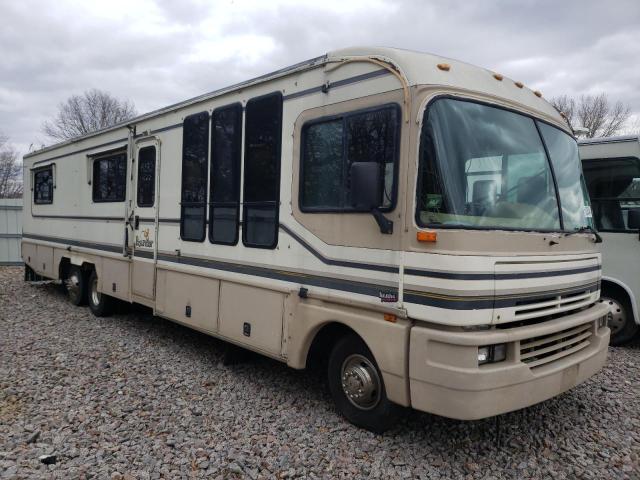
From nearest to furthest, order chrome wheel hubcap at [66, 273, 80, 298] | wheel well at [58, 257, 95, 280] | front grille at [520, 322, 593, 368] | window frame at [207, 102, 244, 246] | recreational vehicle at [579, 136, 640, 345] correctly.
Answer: front grille at [520, 322, 593, 368]
window frame at [207, 102, 244, 246]
recreational vehicle at [579, 136, 640, 345]
chrome wheel hubcap at [66, 273, 80, 298]
wheel well at [58, 257, 95, 280]

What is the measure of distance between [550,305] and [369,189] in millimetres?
1609

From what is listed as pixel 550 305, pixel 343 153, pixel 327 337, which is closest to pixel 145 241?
pixel 327 337

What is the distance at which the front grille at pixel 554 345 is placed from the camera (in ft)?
11.4

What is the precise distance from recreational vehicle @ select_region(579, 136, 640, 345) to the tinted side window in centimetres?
568

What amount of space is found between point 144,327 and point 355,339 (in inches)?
176

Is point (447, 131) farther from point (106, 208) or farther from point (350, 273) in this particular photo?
point (106, 208)

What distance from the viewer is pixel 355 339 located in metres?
3.88

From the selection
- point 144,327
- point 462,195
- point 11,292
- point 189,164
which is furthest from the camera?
point 11,292

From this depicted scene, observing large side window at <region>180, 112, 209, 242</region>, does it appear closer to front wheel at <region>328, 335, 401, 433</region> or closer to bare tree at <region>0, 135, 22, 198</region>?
front wheel at <region>328, 335, 401, 433</region>

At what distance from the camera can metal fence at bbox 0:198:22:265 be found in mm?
14969

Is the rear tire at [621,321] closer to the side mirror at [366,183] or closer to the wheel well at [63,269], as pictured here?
the side mirror at [366,183]

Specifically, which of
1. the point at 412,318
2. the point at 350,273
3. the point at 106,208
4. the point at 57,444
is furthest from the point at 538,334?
the point at 106,208

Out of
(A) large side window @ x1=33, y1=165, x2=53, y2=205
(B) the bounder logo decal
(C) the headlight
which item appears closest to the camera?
(C) the headlight

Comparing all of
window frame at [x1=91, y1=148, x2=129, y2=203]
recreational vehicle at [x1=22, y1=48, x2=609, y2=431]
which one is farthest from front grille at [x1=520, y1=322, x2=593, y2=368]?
window frame at [x1=91, y1=148, x2=129, y2=203]
